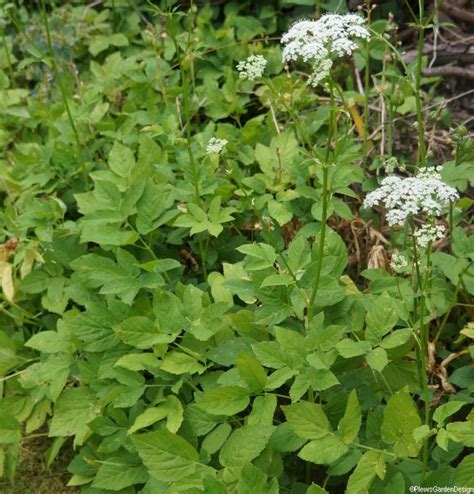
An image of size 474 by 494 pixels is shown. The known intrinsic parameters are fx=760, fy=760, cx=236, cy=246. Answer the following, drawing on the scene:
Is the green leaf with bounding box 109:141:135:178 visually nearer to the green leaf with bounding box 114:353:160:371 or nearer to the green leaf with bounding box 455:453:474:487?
the green leaf with bounding box 114:353:160:371

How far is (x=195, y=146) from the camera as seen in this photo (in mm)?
2701

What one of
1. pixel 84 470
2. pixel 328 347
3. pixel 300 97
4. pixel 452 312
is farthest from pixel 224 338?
pixel 300 97

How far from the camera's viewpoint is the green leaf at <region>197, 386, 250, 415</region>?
1916 millimetres

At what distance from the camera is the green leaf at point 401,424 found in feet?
5.72

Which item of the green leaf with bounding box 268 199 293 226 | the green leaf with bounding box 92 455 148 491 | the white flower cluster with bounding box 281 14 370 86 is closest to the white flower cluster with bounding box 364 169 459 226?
the white flower cluster with bounding box 281 14 370 86

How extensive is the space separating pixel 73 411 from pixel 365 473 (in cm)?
98

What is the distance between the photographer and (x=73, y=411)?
230cm

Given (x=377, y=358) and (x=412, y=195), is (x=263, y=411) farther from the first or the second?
(x=412, y=195)

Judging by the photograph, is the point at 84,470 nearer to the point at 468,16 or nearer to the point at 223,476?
the point at 223,476

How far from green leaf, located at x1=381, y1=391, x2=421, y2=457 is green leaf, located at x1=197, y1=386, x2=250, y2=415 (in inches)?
14.3

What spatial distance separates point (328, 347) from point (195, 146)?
1076mm

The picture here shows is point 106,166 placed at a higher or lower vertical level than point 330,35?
lower

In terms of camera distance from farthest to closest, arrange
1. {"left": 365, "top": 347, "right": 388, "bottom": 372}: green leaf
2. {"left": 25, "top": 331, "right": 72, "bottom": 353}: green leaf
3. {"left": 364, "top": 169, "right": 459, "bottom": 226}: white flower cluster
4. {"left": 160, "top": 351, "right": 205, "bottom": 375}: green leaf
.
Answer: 1. {"left": 25, "top": 331, "right": 72, "bottom": 353}: green leaf
2. {"left": 160, "top": 351, "right": 205, "bottom": 375}: green leaf
3. {"left": 365, "top": 347, "right": 388, "bottom": 372}: green leaf
4. {"left": 364, "top": 169, "right": 459, "bottom": 226}: white flower cluster

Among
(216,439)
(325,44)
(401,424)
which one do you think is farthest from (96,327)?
(325,44)
